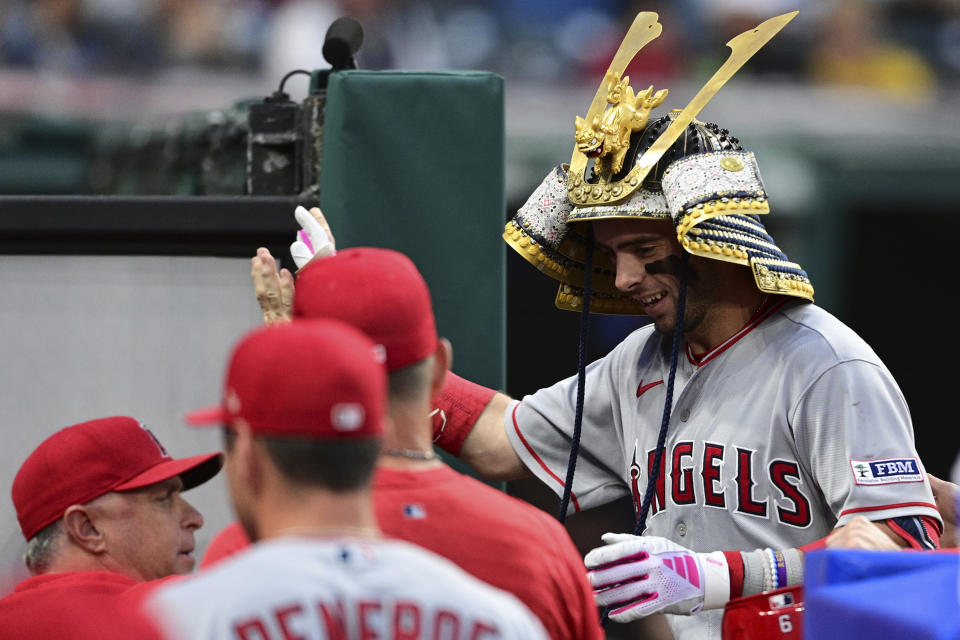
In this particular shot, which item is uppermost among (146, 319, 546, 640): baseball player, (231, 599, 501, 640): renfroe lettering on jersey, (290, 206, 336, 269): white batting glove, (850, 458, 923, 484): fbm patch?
(290, 206, 336, 269): white batting glove

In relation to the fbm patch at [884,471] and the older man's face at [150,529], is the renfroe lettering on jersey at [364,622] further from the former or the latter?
the older man's face at [150,529]

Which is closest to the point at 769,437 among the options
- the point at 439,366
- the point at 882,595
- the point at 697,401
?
the point at 697,401

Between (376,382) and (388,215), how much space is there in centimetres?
166

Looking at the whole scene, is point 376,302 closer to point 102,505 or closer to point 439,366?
point 439,366

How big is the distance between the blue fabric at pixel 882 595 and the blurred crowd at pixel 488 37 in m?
6.65

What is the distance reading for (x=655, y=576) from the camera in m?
2.75

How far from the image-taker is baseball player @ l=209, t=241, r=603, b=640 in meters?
2.04

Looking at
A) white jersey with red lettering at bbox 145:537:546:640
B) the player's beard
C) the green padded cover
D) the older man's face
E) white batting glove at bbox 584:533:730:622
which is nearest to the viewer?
white jersey with red lettering at bbox 145:537:546:640

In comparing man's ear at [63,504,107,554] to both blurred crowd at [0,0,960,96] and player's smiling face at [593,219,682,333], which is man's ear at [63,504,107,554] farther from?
blurred crowd at [0,0,960,96]

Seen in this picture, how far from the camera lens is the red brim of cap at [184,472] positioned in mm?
3035

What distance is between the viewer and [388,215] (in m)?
3.32

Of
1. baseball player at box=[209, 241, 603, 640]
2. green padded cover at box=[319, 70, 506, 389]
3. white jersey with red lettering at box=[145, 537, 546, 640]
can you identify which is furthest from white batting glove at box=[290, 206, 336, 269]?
white jersey with red lettering at box=[145, 537, 546, 640]

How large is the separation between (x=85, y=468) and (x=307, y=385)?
4.97 ft

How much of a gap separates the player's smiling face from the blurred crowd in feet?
18.3
